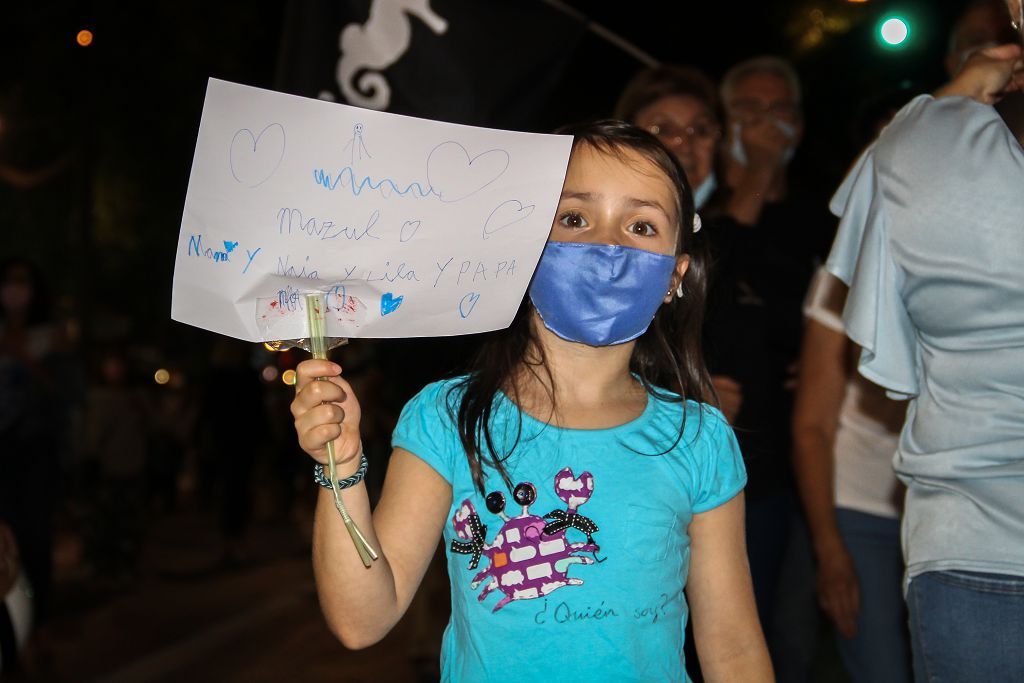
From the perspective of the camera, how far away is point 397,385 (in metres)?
5.71

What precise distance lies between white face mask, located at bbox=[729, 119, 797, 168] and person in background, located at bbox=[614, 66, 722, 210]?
0.93 feet

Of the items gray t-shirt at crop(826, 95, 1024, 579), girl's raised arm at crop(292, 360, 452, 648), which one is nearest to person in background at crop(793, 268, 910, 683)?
gray t-shirt at crop(826, 95, 1024, 579)

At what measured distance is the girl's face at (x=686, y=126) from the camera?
379cm

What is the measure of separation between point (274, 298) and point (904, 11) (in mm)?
6737

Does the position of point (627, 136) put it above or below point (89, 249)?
above

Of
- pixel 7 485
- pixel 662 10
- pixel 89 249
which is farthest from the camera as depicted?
pixel 89 249

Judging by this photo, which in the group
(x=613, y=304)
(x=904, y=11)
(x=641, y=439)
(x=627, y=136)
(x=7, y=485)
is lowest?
(x=7, y=485)

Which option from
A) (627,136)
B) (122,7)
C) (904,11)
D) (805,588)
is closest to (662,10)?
(904,11)

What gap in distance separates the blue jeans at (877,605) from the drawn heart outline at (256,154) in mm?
2254

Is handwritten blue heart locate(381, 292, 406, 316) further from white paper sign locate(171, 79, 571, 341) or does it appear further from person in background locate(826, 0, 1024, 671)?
person in background locate(826, 0, 1024, 671)

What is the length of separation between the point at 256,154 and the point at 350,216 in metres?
0.20

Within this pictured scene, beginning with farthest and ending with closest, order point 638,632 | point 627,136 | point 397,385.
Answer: point 397,385 → point 627,136 → point 638,632

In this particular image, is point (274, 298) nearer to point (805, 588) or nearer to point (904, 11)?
point (805, 588)

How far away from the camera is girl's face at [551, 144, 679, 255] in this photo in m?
2.46
